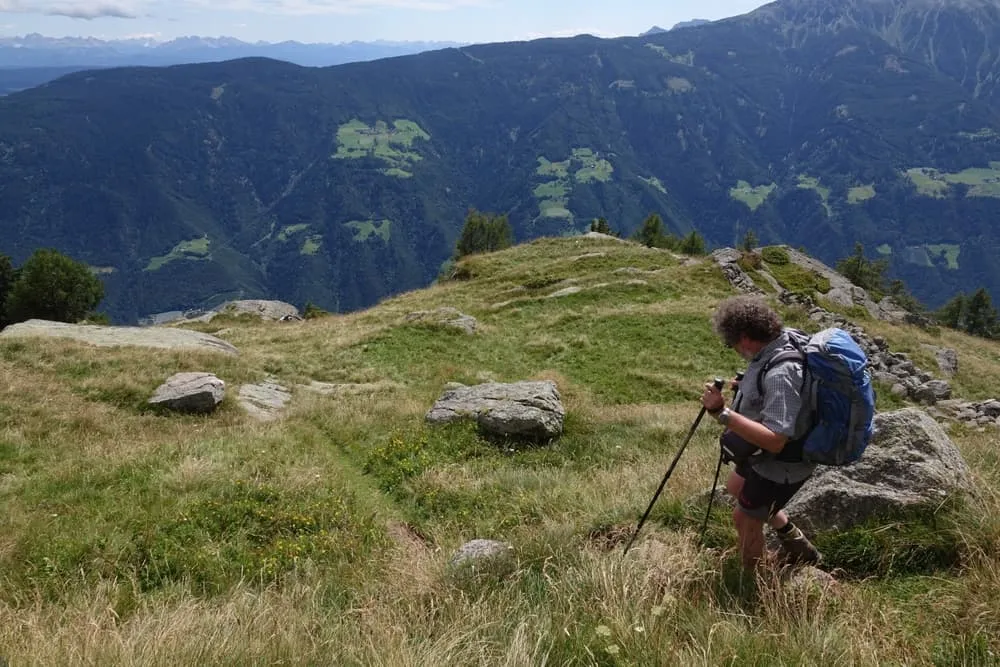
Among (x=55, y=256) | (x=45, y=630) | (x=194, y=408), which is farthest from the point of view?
(x=55, y=256)

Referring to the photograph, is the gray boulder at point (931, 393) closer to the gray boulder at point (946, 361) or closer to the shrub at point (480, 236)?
the gray boulder at point (946, 361)

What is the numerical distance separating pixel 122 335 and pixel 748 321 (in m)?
29.0

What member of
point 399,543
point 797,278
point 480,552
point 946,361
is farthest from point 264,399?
point 797,278

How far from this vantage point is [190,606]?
5.66 metres

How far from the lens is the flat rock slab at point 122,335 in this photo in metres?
25.4

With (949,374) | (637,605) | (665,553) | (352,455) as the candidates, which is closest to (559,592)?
(637,605)

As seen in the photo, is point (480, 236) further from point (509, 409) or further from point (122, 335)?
point (509, 409)

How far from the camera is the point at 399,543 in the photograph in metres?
8.61

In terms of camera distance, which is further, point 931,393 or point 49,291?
point 49,291

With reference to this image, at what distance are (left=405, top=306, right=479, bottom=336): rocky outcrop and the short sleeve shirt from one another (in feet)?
Result: 80.9

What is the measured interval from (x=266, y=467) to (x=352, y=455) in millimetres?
2399

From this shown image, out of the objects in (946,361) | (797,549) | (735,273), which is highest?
(797,549)

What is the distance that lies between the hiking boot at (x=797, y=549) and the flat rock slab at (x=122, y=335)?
2353cm

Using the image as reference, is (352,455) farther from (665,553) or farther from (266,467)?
(665,553)
